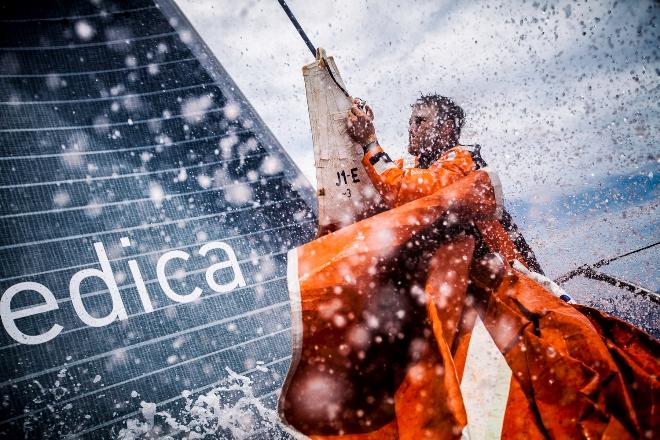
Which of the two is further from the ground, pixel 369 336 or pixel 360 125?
pixel 360 125

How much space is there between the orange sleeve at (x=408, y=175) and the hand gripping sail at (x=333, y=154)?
10 cm

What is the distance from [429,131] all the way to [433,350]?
1416 millimetres

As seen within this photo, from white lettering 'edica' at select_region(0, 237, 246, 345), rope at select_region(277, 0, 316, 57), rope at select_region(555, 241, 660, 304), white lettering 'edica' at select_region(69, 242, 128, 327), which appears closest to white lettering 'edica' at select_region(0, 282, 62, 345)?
white lettering 'edica' at select_region(0, 237, 246, 345)

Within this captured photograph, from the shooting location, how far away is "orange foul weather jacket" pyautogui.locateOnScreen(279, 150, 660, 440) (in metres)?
1.00

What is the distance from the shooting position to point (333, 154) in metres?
1.74

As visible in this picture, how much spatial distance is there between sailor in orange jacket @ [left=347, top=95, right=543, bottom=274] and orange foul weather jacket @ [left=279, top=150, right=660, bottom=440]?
0.97 ft

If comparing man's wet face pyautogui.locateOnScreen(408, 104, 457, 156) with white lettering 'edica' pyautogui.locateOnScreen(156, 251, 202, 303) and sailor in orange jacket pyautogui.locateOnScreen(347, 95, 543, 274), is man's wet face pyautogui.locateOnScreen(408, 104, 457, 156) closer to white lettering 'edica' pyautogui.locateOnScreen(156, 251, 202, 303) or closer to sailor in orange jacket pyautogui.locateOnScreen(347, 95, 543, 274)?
sailor in orange jacket pyautogui.locateOnScreen(347, 95, 543, 274)

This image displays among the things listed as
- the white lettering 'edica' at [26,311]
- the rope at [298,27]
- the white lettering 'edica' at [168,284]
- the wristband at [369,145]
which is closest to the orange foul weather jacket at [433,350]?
the wristband at [369,145]

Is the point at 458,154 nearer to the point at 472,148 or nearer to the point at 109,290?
the point at 472,148

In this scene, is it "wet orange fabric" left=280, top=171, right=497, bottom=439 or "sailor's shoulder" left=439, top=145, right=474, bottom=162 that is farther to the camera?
"sailor's shoulder" left=439, top=145, right=474, bottom=162

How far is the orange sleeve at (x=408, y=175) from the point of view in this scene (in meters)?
1.46

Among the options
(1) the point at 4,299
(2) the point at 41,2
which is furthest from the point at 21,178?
(2) the point at 41,2

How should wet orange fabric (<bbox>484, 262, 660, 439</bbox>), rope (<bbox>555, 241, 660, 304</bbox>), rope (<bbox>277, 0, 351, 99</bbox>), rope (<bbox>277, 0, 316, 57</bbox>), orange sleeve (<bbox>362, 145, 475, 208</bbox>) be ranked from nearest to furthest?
wet orange fabric (<bbox>484, 262, 660, 439</bbox>)
orange sleeve (<bbox>362, 145, 475, 208</bbox>)
rope (<bbox>277, 0, 351, 99</bbox>)
rope (<bbox>277, 0, 316, 57</bbox>)
rope (<bbox>555, 241, 660, 304</bbox>)

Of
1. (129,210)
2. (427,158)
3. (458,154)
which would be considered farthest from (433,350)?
(129,210)
